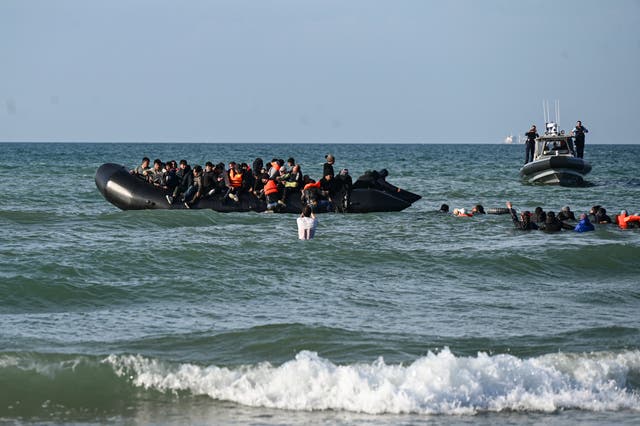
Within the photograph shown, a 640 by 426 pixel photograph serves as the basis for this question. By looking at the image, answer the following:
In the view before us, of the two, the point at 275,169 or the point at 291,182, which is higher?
the point at 275,169

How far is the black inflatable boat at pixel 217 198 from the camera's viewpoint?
70.9 ft

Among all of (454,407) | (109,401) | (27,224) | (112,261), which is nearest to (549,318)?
(454,407)

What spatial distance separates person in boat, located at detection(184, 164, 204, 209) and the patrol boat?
1570 centimetres

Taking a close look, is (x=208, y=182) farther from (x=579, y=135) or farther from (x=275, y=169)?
(x=579, y=135)

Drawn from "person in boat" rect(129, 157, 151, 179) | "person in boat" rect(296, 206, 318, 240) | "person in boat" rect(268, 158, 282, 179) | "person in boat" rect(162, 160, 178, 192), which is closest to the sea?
"person in boat" rect(296, 206, 318, 240)

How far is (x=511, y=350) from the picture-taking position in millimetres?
9820

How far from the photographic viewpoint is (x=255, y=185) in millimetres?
21984

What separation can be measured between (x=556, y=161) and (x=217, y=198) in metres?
15.4

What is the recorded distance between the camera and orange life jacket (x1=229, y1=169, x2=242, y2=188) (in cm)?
2155

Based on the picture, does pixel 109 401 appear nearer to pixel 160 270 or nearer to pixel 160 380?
pixel 160 380

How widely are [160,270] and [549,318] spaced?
624 cm

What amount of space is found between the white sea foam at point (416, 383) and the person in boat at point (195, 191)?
40.4 ft

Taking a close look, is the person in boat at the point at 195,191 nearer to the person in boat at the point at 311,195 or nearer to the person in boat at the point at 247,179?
the person in boat at the point at 247,179

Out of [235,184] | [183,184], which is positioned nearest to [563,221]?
[235,184]
